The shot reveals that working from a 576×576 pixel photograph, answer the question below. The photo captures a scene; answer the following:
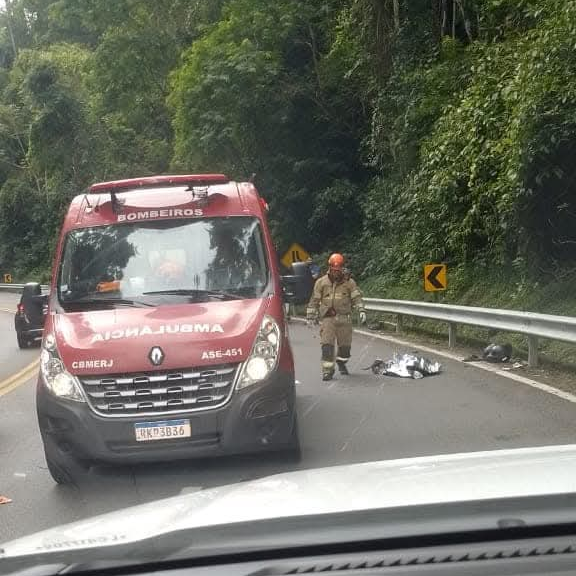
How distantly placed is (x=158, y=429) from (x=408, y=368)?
5.97 meters

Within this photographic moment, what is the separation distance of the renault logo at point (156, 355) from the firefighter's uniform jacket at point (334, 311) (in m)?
5.70

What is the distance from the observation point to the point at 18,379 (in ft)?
45.7

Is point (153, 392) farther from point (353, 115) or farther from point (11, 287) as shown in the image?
point (11, 287)

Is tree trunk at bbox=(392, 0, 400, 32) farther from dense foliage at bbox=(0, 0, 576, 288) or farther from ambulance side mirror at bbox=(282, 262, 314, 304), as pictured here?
ambulance side mirror at bbox=(282, 262, 314, 304)

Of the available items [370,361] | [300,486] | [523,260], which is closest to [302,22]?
[523,260]

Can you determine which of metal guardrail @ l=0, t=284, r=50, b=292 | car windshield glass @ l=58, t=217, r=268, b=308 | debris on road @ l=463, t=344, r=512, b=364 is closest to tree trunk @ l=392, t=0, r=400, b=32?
debris on road @ l=463, t=344, r=512, b=364

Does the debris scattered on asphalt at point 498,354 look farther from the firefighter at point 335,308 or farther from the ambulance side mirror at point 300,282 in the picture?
the ambulance side mirror at point 300,282

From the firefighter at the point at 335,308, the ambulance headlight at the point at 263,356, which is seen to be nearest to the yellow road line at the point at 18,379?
the firefighter at the point at 335,308

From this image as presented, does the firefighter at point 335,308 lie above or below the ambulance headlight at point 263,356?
below

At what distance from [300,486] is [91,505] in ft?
11.4

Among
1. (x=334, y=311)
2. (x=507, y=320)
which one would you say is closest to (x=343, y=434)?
(x=334, y=311)

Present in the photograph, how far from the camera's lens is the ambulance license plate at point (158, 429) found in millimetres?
6488

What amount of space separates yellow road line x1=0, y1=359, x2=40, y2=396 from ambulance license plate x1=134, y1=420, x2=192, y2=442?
20.9 ft

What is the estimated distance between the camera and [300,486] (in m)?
3.19
